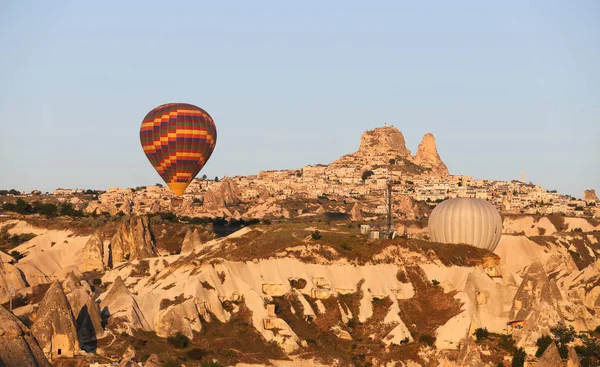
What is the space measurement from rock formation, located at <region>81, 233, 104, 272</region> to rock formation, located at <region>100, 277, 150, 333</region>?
116ft

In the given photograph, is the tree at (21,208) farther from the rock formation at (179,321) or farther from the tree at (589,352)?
Answer: the tree at (589,352)

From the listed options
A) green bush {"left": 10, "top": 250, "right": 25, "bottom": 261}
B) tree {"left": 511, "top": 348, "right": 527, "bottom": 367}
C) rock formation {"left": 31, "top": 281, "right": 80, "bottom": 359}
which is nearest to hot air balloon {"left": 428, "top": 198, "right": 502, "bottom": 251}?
tree {"left": 511, "top": 348, "right": 527, "bottom": 367}

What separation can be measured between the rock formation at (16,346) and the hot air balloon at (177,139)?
66.9m

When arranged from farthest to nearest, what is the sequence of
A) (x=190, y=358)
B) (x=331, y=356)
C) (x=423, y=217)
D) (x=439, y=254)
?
(x=423, y=217) < (x=439, y=254) < (x=331, y=356) < (x=190, y=358)

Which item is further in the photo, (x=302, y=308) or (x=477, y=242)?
(x=477, y=242)

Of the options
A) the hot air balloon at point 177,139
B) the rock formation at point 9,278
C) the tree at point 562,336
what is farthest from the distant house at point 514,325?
the rock formation at point 9,278

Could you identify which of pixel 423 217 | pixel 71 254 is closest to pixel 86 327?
pixel 71 254

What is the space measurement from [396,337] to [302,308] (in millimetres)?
8628

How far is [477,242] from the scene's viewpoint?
339ft

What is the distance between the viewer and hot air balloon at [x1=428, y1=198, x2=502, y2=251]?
10325 centimetres

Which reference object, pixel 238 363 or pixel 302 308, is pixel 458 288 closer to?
pixel 302 308

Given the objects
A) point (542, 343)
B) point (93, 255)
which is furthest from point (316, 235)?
point (93, 255)

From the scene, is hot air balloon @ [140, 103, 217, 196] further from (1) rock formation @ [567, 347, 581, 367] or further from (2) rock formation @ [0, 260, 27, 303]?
(1) rock formation @ [567, 347, 581, 367]

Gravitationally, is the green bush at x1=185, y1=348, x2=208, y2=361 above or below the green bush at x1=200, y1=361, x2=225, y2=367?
above
